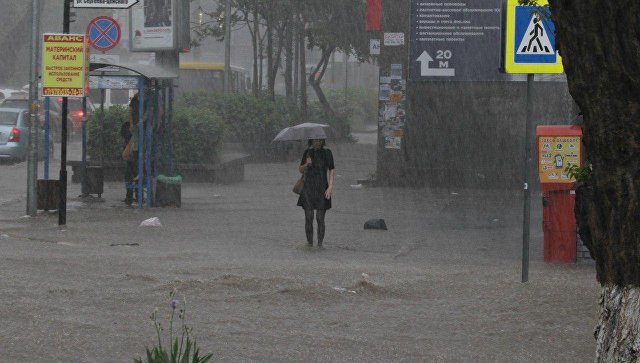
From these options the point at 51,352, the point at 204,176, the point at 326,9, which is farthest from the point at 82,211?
the point at 326,9

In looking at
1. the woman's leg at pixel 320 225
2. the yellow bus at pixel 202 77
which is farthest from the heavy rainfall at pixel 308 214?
the yellow bus at pixel 202 77

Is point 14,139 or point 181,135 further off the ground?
point 181,135

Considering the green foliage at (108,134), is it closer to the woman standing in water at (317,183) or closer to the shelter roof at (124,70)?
the shelter roof at (124,70)

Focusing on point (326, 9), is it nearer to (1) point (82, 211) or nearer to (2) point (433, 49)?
(2) point (433, 49)

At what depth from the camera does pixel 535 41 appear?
441 inches

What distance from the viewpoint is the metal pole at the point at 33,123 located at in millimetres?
17688

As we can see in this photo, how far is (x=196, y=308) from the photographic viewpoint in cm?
988

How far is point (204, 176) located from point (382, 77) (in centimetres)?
420

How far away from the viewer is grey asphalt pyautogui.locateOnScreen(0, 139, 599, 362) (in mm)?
8492

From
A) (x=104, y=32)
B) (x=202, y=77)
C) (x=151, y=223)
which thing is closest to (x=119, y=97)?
(x=202, y=77)

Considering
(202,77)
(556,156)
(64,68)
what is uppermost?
(202,77)

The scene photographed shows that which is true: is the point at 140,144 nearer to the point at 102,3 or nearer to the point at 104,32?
the point at 102,3

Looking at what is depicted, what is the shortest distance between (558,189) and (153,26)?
12758mm

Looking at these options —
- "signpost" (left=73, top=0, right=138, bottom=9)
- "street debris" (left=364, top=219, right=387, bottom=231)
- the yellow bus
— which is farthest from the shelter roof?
the yellow bus
